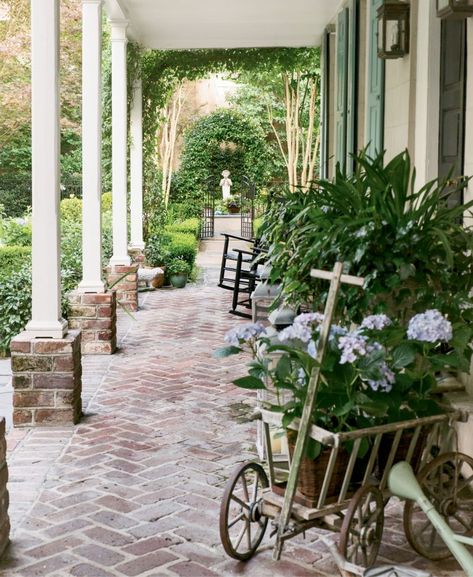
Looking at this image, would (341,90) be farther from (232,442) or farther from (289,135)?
(289,135)

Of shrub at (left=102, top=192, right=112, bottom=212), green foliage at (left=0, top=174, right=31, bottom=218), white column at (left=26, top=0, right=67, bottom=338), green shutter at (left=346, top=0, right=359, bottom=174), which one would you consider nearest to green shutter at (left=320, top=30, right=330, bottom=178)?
green shutter at (left=346, top=0, right=359, bottom=174)

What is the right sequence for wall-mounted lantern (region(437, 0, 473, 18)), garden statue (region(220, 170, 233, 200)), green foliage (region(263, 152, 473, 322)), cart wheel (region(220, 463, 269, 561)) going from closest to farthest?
1. cart wheel (region(220, 463, 269, 561))
2. green foliage (region(263, 152, 473, 322))
3. wall-mounted lantern (region(437, 0, 473, 18))
4. garden statue (region(220, 170, 233, 200))

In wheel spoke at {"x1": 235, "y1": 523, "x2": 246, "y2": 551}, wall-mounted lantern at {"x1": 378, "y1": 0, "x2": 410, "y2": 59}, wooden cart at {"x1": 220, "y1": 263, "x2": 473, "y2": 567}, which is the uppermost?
wall-mounted lantern at {"x1": 378, "y1": 0, "x2": 410, "y2": 59}

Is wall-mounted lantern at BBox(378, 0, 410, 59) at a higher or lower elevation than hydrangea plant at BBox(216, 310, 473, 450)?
higher

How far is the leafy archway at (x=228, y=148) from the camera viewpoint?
21.7m

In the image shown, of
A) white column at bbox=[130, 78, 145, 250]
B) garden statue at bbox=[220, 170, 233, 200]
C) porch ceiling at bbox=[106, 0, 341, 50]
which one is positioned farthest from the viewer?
garden statue at bbox=[220, 170, 233, 200]

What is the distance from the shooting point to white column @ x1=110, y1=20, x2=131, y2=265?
9688mm

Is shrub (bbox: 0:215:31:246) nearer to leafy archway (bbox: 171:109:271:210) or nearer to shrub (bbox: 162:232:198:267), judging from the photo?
shrub (bbox: 162:232:198:267)

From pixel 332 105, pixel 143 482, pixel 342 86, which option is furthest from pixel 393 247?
pixel 332 105

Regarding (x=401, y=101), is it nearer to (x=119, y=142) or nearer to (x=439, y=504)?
(x=439, y=504)

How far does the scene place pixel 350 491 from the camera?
11.3 ft

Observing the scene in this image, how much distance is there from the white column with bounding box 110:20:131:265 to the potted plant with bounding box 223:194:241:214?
41.9 feet

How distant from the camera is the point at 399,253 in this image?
12.5ft

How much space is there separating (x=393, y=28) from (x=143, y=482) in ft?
11.3
